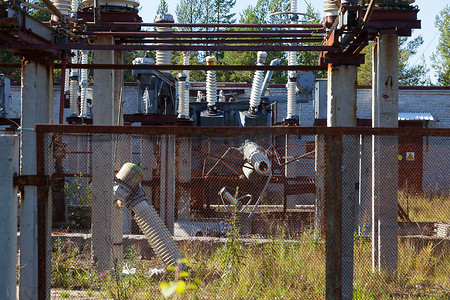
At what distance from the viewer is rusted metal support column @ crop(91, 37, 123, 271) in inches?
315

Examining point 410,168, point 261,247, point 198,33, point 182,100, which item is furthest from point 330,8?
point 182,100

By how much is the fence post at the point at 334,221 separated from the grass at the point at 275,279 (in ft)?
2.07

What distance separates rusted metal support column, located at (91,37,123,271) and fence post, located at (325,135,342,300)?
3366mm

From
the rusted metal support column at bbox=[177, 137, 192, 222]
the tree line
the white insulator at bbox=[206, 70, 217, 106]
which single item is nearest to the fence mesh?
the rusted metal support column at bbox=[177, 137, 192, 222]

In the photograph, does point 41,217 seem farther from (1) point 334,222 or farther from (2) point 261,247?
(2) point 261,247

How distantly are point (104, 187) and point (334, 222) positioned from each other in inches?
150

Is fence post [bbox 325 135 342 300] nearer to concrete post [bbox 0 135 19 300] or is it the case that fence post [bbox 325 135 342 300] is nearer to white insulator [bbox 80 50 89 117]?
concrete post [bbox 0 135 19 300]

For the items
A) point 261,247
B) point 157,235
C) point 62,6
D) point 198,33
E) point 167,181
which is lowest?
point 261,247

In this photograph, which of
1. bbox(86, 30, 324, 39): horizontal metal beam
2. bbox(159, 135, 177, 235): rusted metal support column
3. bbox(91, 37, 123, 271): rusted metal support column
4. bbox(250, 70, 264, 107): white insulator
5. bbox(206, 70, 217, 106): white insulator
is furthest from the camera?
bbox(206, 70, 217, 106): white insulator

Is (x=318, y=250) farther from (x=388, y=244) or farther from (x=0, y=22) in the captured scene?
(x=0, y=22)

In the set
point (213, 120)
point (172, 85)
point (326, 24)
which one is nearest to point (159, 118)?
point (172, 85)

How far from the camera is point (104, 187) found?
315 inches

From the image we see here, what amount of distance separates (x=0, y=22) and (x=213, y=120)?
46.5ft

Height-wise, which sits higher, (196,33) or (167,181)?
(196,33)
